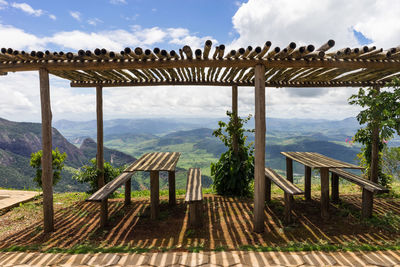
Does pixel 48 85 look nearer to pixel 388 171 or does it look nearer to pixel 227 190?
pixel 227 190

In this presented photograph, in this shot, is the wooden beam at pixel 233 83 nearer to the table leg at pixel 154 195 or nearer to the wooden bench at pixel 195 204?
the table leg at pixel 154 195

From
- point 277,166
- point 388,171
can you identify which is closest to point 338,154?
point 277,166

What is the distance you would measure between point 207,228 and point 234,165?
250cm

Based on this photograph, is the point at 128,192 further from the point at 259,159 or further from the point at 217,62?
the point at 217,62

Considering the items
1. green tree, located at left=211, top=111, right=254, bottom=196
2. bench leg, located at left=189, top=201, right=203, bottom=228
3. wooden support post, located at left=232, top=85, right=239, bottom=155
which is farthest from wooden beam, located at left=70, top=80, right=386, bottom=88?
bench leg, located at left=189, top=201, right=203, bottom=228

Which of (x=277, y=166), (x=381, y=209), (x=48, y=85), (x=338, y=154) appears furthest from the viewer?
(x=338, y=154)

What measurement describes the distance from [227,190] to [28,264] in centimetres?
459

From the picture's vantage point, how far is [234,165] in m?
6.43

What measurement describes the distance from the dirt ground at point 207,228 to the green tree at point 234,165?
27.6 inches

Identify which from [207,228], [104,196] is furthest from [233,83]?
[104,196]

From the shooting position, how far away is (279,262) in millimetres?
3072

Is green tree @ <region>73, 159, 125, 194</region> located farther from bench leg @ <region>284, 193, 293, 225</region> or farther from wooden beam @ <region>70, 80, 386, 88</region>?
bench leg @ <region>284, 193, 293, 225</region>

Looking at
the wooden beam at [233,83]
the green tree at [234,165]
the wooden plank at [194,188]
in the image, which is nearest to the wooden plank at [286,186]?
the green tree at [234,165]

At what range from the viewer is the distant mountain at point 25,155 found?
4294 centimetres
